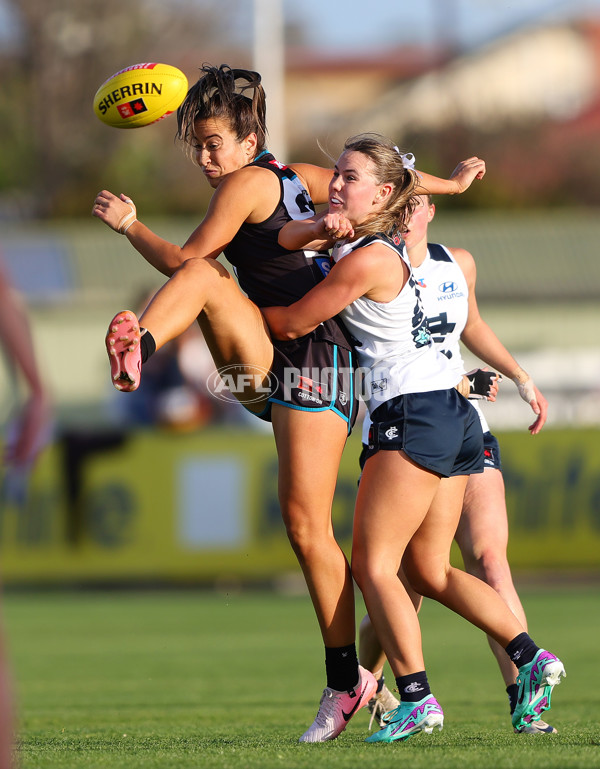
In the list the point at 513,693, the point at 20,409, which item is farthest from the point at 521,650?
the point at 20,409

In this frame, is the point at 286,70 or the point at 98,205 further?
the point at 286,70

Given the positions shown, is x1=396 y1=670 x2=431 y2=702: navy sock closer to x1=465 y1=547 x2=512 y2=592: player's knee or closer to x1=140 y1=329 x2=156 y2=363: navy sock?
x1=465 y1=547 x2=512 y2=592: player's knee

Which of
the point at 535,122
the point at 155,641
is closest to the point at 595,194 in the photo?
the point at 535,122

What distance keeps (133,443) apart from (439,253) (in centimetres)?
850

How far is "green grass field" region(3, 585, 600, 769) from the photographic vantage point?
4605 mm

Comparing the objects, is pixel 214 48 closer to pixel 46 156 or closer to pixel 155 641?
pixel 46 156

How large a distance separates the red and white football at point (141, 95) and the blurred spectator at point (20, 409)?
8.26 ft

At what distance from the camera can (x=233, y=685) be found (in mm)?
8367

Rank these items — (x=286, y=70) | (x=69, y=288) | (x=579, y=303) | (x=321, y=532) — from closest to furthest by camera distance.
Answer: (x=321, y=532) < (x=579, y=303) < (x=69, y=288) < (x=286, y=70)

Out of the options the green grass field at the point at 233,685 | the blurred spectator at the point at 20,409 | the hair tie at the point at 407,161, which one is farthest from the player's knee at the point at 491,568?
the blurred spectator at the point at 20,409

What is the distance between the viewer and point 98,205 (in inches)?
208

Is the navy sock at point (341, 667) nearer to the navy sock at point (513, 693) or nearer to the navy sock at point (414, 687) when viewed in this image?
the navy sock at point (414, 687)

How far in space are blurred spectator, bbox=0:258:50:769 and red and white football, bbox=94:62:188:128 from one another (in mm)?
2516

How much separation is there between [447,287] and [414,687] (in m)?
1.60
